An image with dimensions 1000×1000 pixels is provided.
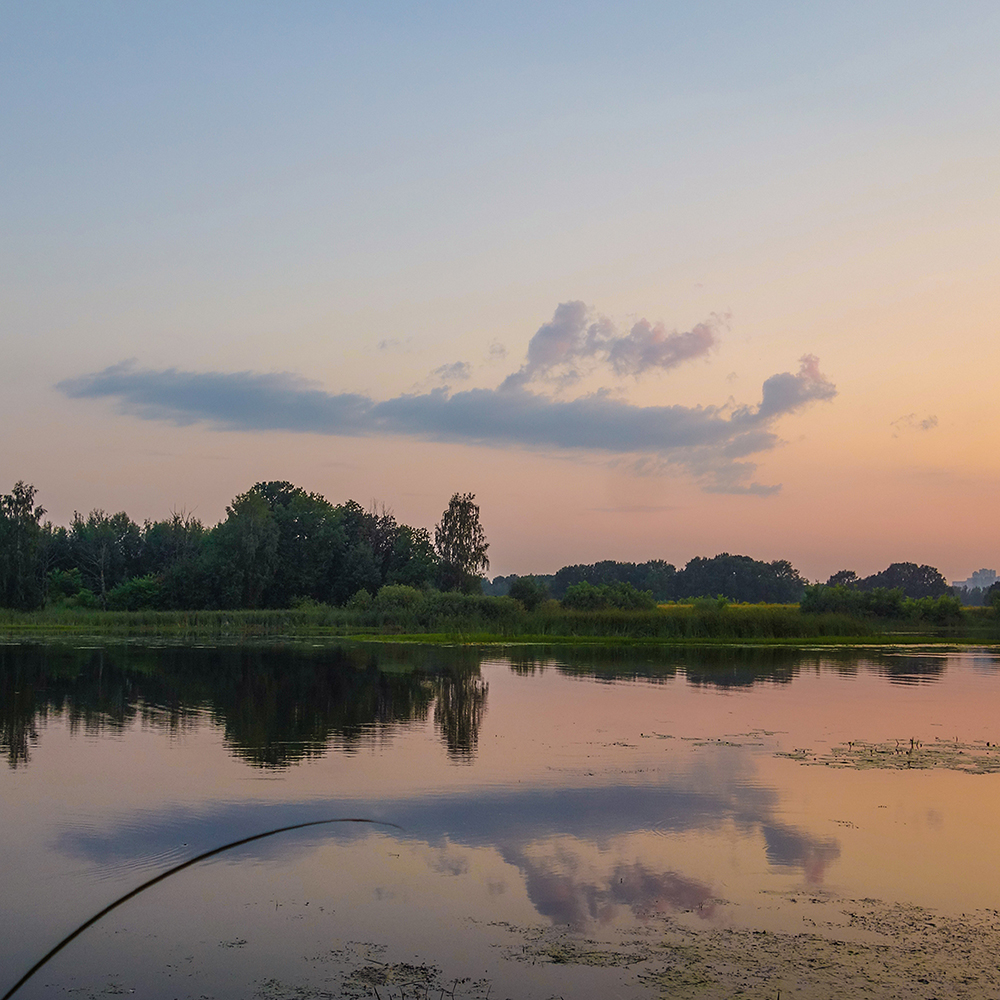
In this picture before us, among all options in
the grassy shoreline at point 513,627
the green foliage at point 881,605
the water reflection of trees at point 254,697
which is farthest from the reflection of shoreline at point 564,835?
the green foliage at point 881,605

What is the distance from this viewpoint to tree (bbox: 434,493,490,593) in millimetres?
100562

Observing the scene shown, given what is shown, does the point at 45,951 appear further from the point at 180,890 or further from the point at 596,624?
the point at 596,624

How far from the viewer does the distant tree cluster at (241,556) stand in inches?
3551

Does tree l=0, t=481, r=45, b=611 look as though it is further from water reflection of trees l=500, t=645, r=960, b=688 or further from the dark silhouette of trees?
the dark silhouette of trees

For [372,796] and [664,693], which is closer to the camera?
[372,796]

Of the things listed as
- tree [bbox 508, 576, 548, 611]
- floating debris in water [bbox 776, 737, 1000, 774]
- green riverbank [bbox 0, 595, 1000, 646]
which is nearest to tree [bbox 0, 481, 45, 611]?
green riverbank [bbox 0, 595, 1000, 646]

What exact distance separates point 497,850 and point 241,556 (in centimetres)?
8412

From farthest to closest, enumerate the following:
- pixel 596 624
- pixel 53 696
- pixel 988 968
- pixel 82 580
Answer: pixel 82 580
pixel 596 624
pixel 53 696
pixel 988 968

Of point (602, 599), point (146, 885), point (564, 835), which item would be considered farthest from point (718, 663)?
point (146, 885)

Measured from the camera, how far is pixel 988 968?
761 cm

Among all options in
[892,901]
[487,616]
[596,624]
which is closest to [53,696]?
[892,901]

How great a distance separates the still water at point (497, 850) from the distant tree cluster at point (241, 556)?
67424 millimetres

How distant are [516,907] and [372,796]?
4.97 m

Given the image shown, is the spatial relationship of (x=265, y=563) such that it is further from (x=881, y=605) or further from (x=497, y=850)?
(x=497, y=850)
